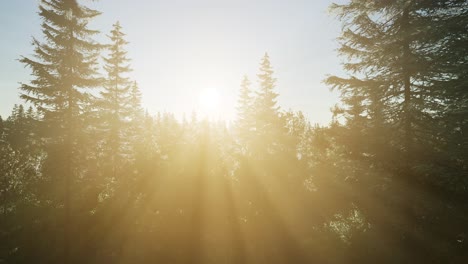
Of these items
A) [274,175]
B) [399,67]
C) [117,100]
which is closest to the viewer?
[399,67]

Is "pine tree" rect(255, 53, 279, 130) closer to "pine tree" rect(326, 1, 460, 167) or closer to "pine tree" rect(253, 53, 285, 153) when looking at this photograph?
"pine tree" rect(253, 53, 285, 153)

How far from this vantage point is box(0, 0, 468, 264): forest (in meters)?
9.37

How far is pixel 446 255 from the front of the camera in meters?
9.49

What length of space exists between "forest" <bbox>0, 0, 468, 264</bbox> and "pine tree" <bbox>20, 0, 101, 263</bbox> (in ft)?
0.25

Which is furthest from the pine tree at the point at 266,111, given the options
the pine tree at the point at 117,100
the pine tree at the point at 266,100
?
the pine tree at the point at 117,100

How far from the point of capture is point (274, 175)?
16.5m

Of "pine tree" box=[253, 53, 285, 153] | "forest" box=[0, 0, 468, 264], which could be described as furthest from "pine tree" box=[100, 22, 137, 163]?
"pine tree" box=[253, 53, 285, 153]

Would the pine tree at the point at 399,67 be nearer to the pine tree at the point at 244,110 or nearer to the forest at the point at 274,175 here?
the forest at the point at 274,175

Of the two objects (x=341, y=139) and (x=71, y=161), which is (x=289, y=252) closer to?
(x=341, y=139)

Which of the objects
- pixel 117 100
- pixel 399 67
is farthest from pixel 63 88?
pixel 399 67

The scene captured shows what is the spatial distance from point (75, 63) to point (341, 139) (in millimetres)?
17482

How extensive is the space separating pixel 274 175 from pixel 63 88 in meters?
15.1

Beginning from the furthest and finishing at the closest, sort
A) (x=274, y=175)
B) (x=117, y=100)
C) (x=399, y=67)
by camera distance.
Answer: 1. (x=117, y=100)
2. (x=274, y=175)
3. (x=399, y=67)

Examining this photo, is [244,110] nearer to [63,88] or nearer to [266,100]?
[266,100]
